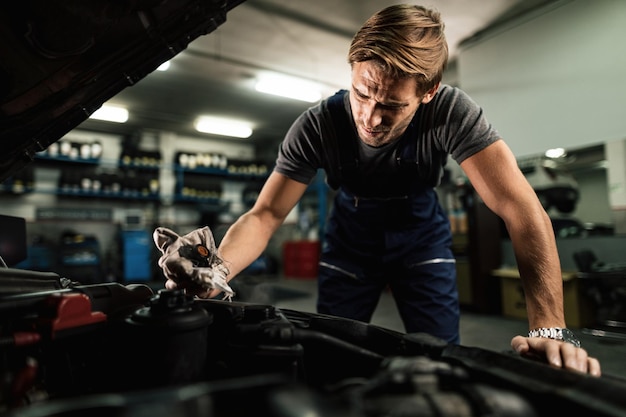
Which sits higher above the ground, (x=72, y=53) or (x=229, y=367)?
(x=72, y=53)

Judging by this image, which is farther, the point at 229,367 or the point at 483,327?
the point at 483,327

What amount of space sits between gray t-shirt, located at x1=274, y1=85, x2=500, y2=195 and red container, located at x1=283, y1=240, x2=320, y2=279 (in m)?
5.78

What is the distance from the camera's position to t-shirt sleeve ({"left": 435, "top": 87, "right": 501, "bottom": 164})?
1.12 meters

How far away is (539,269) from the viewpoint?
917 millimetres

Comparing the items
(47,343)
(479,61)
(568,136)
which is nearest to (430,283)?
(47,343)

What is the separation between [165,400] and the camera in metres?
0.33

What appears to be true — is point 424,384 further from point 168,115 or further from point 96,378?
point 168,115

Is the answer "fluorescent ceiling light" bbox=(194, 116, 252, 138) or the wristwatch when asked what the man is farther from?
"fluorescent ceiling light" bbox=(194, 116, 252, 138)

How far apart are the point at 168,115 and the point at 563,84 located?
614 cm

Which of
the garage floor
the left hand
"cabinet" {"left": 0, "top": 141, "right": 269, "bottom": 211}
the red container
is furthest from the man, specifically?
"cabinet" {"left": 0, "top": 141, "right": 269, "bottom": 211}

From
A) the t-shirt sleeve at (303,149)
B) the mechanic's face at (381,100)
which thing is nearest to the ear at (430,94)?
the mechanic's face at (381,100)

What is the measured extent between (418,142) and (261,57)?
4.15 meters

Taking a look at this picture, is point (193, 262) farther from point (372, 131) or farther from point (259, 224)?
point (372, 131)

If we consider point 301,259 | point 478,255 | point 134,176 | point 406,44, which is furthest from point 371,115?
point 134,176
